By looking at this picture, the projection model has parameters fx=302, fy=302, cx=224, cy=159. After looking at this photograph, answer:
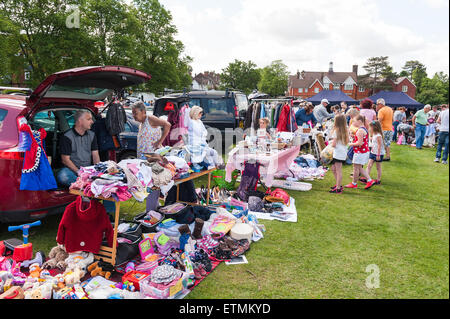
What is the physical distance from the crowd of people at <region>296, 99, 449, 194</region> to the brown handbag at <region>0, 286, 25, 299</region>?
5.61 m

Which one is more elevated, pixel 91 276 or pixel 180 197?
pixel 180 197

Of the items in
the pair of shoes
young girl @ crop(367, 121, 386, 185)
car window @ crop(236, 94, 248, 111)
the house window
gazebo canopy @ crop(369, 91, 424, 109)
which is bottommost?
the pair of shoes

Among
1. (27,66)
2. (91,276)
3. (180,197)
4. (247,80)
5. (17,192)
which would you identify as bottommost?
(91,276)

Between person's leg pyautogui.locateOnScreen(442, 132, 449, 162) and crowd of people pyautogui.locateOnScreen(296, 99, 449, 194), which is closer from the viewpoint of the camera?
crowd of people pyautogui.locateOnScreen(296, 99, 449, 194)

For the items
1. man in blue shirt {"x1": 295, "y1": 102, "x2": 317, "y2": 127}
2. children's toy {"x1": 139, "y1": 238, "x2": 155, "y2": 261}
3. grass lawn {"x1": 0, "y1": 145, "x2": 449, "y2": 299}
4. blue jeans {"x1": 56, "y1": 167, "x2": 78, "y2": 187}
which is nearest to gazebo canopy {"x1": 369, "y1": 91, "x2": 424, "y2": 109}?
man in blue shirt {"x1": 295, "y1": 102, "x2": 317, "y2": 127}

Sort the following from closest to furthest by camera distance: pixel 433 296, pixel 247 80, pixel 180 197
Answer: pixel 433 296, pixel 180 197, pixel 247 80

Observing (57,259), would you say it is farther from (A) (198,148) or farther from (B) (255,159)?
(B) (255,159)

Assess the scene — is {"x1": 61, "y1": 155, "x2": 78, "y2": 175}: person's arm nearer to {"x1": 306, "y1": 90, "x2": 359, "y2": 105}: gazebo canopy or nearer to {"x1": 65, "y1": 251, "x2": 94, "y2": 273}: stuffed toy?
{"x1": 65, "y1": 251, "x2": 94, "y2": 273}: stuffed toy

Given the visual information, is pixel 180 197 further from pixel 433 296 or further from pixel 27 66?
pixel 27 66

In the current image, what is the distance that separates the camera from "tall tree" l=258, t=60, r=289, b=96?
2837 inches

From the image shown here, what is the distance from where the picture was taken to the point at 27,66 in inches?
773
